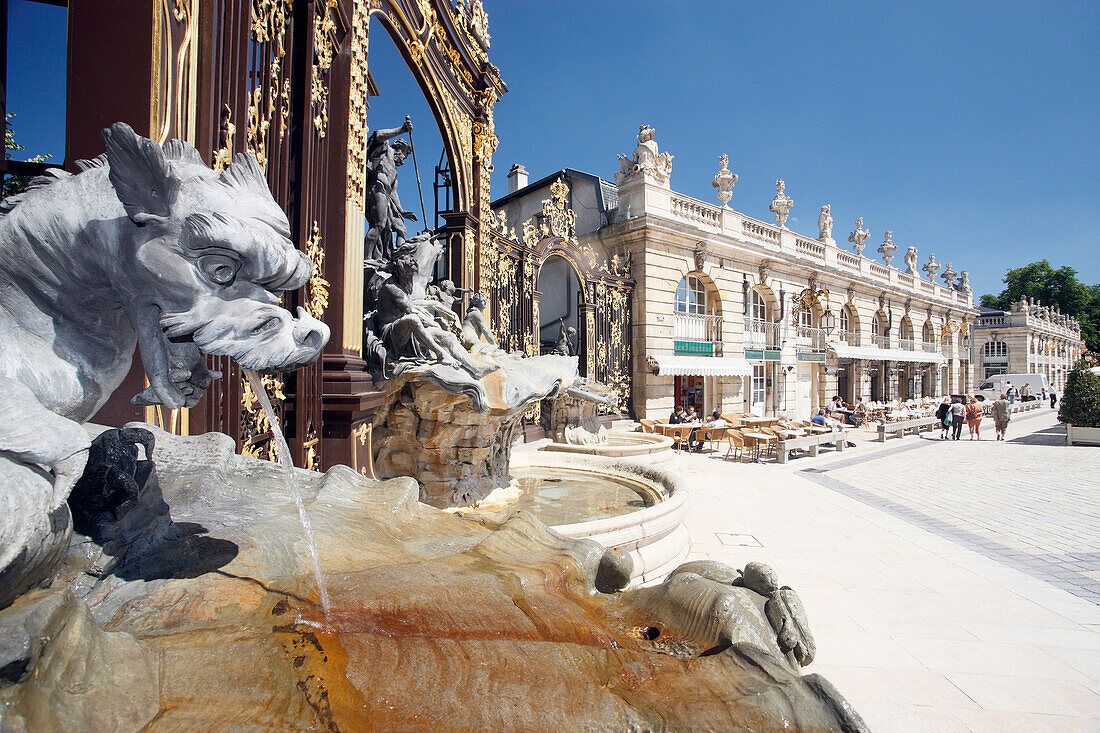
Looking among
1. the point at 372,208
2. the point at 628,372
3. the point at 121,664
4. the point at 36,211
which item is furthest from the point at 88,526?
the point at 628,372

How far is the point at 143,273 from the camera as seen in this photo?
115 cm

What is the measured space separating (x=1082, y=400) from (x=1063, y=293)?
51.2m

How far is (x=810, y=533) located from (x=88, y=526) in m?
6.81

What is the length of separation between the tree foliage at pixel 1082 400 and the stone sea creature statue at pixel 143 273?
22.3m

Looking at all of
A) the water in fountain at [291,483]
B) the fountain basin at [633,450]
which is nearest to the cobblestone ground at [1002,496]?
the fountain basin at [633,450]

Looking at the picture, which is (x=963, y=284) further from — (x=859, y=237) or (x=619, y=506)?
(x=619, y=506)

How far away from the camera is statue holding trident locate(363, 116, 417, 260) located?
22.8 ft

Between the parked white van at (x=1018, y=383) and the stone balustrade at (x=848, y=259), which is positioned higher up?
the stone balustrade at (x=848, y=259)

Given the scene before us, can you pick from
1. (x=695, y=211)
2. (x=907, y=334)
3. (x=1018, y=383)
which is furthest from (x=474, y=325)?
(x=1018, y=383)

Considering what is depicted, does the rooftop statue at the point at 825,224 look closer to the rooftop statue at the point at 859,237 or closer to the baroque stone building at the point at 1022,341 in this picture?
the rooftop statue at the point at 859,237

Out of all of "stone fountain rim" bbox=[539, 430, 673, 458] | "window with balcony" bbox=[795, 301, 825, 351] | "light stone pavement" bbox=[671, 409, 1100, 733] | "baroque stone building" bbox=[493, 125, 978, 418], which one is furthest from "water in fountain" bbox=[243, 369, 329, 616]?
"window with balcony" bbox=[795, 301, 825, 351]

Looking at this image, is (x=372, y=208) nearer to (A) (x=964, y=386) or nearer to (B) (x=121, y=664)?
(B) (x=121, y=664)

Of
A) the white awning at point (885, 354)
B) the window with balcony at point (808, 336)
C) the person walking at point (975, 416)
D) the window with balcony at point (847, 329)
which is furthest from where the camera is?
the window with balcony at point (847, 329)

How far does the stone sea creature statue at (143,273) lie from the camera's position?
1.13 m
